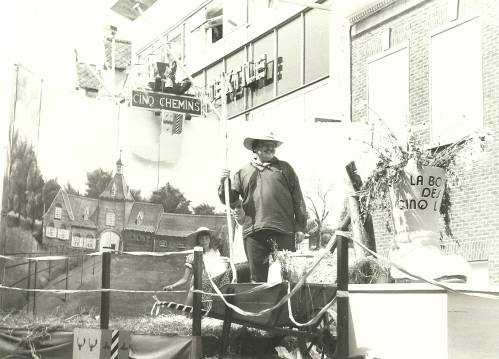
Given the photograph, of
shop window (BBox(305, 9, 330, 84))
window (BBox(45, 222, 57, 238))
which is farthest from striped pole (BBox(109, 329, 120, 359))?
shop window (BBox(305, 9, 330, 84))

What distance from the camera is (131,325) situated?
32.0ft

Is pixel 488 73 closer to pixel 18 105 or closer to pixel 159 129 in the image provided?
pixel 159 129

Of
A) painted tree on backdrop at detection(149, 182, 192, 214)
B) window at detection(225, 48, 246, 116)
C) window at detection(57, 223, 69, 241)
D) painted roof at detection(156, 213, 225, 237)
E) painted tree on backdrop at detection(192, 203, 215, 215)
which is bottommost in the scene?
window at detection(57, 223, 69, 241)

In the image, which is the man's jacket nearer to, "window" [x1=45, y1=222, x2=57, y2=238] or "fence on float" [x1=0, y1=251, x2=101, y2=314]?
"fence on float" [x1=0, y1=251, x2=101, y2=314]

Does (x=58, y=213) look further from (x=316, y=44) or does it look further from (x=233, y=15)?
(x=233, y=15)

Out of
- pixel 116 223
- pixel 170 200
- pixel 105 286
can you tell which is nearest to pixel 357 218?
pixel 105 286

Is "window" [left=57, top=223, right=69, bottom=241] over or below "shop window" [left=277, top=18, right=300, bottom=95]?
below

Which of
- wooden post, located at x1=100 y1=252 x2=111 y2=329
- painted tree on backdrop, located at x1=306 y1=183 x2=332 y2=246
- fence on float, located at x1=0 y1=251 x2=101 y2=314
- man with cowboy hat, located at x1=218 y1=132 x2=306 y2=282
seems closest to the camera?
wooden post, located at x1=100 y1=252 x2=111 y2=329

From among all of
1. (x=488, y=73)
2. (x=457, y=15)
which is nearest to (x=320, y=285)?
(x=488, y=73)

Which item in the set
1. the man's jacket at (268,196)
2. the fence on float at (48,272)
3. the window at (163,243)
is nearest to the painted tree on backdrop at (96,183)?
the fence on float at (48,272)

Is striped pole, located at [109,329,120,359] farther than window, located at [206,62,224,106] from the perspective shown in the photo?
No

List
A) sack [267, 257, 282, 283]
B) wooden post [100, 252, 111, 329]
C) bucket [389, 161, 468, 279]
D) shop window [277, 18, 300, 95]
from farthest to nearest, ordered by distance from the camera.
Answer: shop window [277, 18, 300, 95] → wooden post [100, 252, 111, 329] → sack [267, 257, 282, 283] → bucket [389, 161, 468, 279]

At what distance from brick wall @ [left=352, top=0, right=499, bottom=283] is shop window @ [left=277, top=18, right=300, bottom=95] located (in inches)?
138

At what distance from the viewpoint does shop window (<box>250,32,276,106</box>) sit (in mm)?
18297
